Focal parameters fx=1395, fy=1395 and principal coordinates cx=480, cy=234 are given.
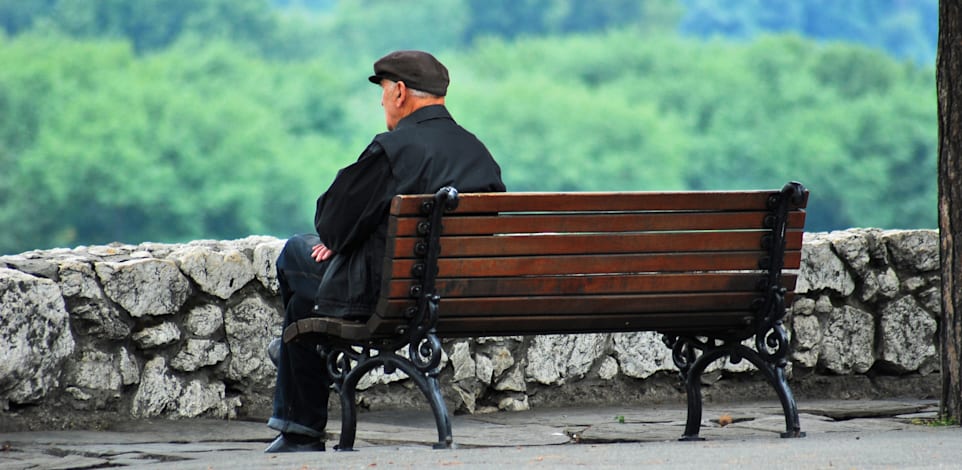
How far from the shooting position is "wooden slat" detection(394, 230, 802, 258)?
3.92m

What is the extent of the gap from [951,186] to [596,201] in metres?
1.62

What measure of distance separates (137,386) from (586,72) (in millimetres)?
55658

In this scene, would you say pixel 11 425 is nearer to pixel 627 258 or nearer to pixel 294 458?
pixel 294 458

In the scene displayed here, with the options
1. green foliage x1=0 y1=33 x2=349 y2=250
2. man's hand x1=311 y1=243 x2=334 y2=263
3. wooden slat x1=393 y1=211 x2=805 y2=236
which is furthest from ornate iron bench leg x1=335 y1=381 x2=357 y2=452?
green foliage x1=0 y1=33 x2=349 y2=250

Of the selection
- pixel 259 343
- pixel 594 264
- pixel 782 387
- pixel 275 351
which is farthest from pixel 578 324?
pixel 259 343

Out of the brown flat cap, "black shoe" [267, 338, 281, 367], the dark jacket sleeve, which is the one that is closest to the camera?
the dark jacket sleeve

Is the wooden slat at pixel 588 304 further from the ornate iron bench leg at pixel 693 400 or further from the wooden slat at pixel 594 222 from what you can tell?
the ornate iron bench leg at pixel 693 400

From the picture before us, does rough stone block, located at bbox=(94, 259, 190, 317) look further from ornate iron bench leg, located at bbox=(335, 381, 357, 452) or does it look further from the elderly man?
ornate iron bench leg, located at bbox=(335, 381, 357, 452)

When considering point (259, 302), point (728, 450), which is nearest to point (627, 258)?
point (728, 450)

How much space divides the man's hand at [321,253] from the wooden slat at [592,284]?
0.38 m

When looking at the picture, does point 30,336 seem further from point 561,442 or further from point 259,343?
point 561,442

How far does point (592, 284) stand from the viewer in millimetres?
→ 4082

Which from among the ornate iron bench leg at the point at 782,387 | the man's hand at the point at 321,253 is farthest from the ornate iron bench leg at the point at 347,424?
the ornate iron bench leg at the point at 782,387

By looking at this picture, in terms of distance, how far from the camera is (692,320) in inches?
170
